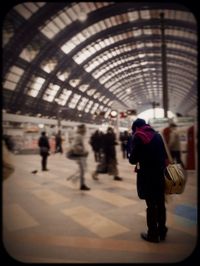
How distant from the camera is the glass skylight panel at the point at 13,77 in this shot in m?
29.0

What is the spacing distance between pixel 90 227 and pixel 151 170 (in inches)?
62.3

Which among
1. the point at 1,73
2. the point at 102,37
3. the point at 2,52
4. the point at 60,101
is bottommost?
the point at 1,73

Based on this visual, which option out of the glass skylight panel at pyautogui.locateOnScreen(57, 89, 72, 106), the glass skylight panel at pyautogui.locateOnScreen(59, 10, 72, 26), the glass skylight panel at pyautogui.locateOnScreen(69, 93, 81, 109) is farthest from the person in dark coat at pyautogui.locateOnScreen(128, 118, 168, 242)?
the glass skylight panel at pyautogui.locateOnScreen(69, 93, 81, 109)

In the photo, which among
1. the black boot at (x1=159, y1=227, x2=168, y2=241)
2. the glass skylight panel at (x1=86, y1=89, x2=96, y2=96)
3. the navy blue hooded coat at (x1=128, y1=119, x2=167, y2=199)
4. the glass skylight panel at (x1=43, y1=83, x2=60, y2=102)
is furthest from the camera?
the glass skylight panel at (x1=86, y1=89, x2=96, y2=96)

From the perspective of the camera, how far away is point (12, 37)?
2520 cm

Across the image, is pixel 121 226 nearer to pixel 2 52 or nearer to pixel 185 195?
pixel 185 195

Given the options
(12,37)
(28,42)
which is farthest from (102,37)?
(12,37)

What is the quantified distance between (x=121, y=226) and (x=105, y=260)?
123cm

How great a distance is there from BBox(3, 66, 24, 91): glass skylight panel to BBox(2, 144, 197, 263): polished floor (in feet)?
76.3

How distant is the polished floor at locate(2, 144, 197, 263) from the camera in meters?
3.51

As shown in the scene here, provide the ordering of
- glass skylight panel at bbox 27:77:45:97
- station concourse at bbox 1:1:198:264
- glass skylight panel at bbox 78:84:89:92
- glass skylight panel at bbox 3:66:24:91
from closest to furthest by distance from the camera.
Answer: station concourse at bbox 1:1:198:264 → glass skylight panel at bbox 3:66:24:91 → glass skylight panel at bbox 27:77:45:97 → glass skylight panel at bbox 78:84:89:92

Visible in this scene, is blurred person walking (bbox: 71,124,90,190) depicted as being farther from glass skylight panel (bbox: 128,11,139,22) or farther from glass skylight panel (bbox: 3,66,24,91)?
glass skylight panel (bbox: 128,11,139,22)

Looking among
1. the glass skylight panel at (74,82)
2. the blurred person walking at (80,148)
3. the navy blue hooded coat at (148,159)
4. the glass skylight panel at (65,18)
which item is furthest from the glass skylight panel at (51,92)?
the navy blue hooded coat at (148,159)

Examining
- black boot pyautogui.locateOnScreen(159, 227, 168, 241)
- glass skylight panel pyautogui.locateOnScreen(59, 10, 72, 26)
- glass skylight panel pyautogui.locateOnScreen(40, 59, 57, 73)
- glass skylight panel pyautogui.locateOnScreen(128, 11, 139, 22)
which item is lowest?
black boot pyautogui.locateOnScreen(159, 227, 168, 241)
